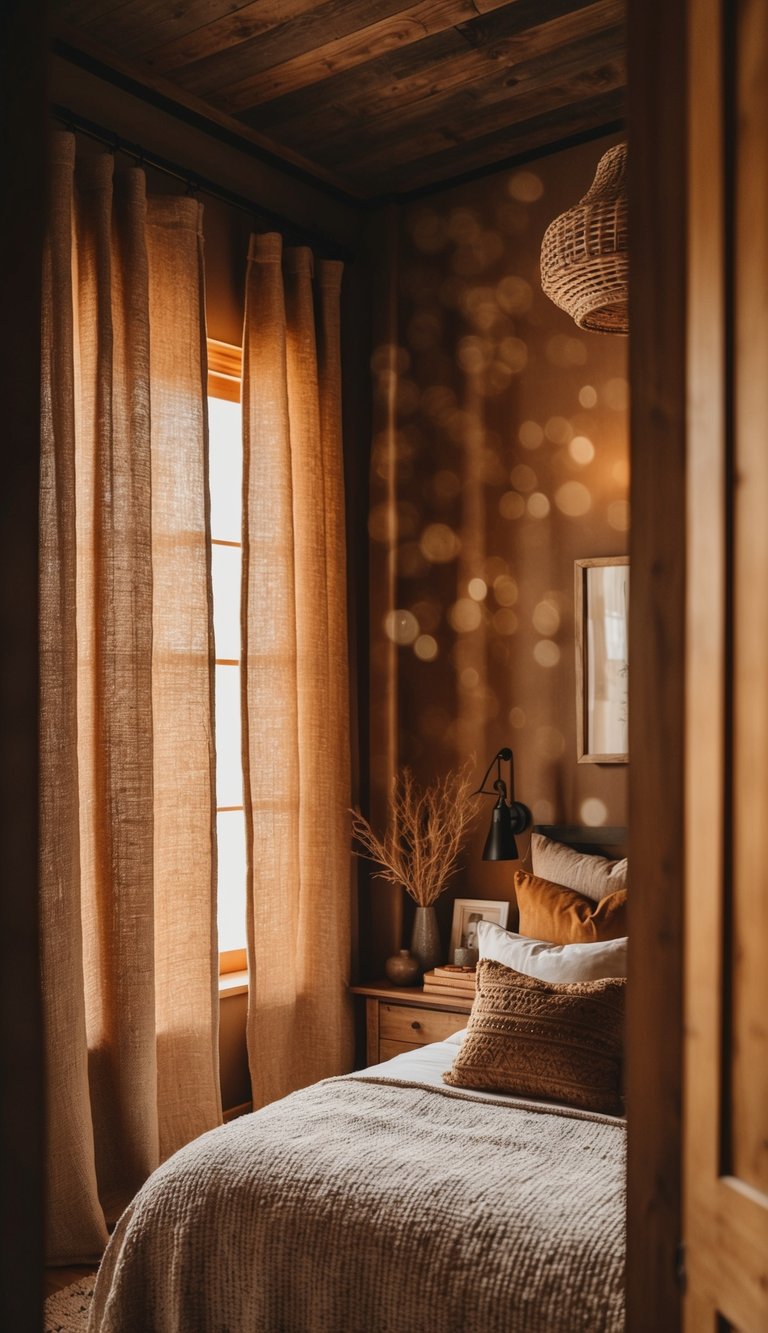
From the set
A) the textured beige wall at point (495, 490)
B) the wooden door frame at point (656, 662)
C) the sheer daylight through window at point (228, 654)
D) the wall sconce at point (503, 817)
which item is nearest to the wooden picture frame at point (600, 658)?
the textured beige wall at point (495, 490)

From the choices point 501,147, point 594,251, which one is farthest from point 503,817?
point 501,147

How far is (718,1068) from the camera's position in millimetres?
1192

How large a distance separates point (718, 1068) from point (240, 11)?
10.4ft

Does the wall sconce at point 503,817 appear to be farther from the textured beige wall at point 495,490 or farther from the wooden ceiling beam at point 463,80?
the wooden ceiling beam at point 463,80

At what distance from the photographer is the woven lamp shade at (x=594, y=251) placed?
2520 mm

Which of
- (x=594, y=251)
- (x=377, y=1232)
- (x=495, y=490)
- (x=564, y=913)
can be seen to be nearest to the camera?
(x=377, y=1232)

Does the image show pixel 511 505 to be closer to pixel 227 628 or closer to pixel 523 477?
pixel 523 477

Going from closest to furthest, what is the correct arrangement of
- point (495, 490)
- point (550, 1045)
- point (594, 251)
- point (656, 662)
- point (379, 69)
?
point (656, 662) < point (594, 251) < point (550, 1045) < point (379, 69) < point (495, 490)

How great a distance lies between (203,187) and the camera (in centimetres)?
377

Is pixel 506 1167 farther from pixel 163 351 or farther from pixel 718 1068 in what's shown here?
pixel 163 351

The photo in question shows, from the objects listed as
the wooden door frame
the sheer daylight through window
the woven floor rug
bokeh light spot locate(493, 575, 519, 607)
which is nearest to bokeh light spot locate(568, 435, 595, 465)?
bokeh light spot locate(493, 575, 519, 607)

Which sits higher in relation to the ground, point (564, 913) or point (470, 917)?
point (564, 913)

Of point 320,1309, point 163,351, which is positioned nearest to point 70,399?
point 163,351

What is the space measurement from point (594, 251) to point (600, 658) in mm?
1667
